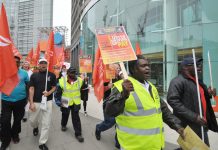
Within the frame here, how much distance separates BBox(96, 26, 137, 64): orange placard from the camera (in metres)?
2.49

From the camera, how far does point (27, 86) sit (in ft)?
17.8

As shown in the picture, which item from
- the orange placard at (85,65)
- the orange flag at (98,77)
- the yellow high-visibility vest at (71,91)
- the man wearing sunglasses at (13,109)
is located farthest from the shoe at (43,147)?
the orange placard at (85,65)

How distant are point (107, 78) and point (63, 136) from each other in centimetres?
192

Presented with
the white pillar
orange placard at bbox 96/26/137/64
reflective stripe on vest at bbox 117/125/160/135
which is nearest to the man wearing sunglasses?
orange placard at bbox 96/26/137/64

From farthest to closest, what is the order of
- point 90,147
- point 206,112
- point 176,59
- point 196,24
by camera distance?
1. point 176,59
2. point 196,24
3. point 90,147
4. point 206,112

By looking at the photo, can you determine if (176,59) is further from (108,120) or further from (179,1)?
(108,120)

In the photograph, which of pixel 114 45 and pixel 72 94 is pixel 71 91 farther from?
pixel 114 45

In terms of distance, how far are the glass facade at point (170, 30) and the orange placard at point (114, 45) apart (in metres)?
11.3

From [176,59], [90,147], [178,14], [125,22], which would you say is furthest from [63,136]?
[125,22]

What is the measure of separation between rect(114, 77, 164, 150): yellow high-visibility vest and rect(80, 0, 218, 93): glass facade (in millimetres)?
11231

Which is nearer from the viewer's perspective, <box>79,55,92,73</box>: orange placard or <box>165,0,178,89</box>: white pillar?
<box>79,55,92,73</box>: orange placard

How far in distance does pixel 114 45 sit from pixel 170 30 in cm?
1340

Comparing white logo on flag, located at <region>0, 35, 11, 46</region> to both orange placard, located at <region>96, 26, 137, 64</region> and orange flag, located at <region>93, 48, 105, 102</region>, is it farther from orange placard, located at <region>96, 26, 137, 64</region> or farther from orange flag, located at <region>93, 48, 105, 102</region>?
orange flag, located at <region>93, 48, 105, 102</region>

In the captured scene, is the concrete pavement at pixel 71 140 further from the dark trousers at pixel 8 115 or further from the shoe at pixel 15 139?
the dark trousers at pixel 8 115
